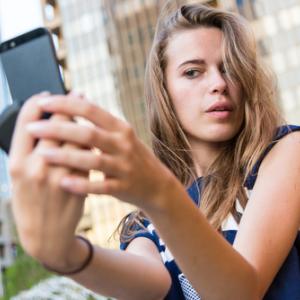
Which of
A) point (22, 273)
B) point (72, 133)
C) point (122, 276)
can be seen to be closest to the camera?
point (72, 133)

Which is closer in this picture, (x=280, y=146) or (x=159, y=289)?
(x=159, y=289)

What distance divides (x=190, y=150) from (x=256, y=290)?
518mm

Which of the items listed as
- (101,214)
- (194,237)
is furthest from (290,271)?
(101,214)

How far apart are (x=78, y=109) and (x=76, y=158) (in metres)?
0.04

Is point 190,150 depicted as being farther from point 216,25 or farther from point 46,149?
point 46,149

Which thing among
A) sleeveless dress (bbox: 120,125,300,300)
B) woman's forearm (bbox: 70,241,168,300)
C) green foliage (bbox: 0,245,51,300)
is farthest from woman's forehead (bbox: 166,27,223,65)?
green foliage (bbox: 0,245,51,300)

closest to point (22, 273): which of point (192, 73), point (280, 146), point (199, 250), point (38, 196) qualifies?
point (192, 73)

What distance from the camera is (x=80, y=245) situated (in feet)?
1.77

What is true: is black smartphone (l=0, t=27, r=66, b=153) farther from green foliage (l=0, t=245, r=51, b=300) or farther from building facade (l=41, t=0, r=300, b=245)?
building facade (l=41, t=0, r=300, b=245)

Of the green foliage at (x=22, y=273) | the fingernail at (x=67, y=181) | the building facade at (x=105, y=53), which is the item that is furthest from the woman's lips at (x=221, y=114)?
the building facade at (x=105, y=53)

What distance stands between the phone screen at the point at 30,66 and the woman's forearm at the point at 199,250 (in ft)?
0.52

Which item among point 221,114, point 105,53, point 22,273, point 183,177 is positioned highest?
point 221,114

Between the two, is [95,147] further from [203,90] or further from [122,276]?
[203,90]

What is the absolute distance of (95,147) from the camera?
1.38 feet
